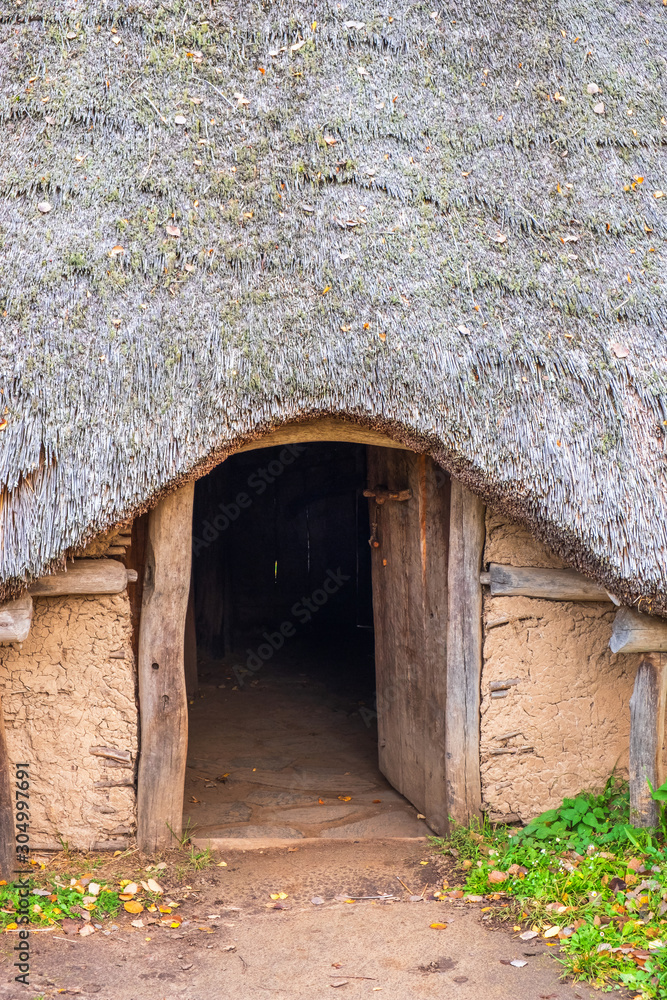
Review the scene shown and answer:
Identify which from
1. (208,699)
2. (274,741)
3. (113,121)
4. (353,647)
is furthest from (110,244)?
(353,647)

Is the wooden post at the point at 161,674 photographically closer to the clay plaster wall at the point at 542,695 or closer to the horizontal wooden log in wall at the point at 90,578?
the horizontal wooden log in wall at the point at 90,578

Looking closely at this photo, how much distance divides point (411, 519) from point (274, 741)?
253 centimetres

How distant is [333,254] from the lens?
13.9ft

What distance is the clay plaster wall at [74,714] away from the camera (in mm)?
4332

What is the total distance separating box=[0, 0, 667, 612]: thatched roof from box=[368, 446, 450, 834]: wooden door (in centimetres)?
76

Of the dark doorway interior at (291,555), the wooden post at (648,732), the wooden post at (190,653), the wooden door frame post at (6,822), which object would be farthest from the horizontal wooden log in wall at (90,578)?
the dark doorway interior at (291,555)

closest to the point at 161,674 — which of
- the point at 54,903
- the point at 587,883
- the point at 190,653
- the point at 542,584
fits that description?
the point at 54,903

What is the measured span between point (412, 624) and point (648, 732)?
59.2 inches

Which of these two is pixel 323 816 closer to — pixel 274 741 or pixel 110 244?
pixel 274 741

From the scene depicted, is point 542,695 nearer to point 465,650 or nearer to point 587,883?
point 465,650

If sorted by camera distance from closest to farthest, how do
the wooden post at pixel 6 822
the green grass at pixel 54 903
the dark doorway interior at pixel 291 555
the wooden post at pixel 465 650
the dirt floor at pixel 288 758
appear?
the green grass at pixel 54 903
the wooden post at pixel 6 822
the wooden post at pixel 465 650
the dirt floor at pixel 288 758
the dark doorway interior at pixel 291 555

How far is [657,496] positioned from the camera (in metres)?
3.94

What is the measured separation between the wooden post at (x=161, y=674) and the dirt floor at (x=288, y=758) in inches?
15.2

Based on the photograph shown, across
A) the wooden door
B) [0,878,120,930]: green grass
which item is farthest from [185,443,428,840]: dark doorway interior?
[0,878,120,930]: green grass
